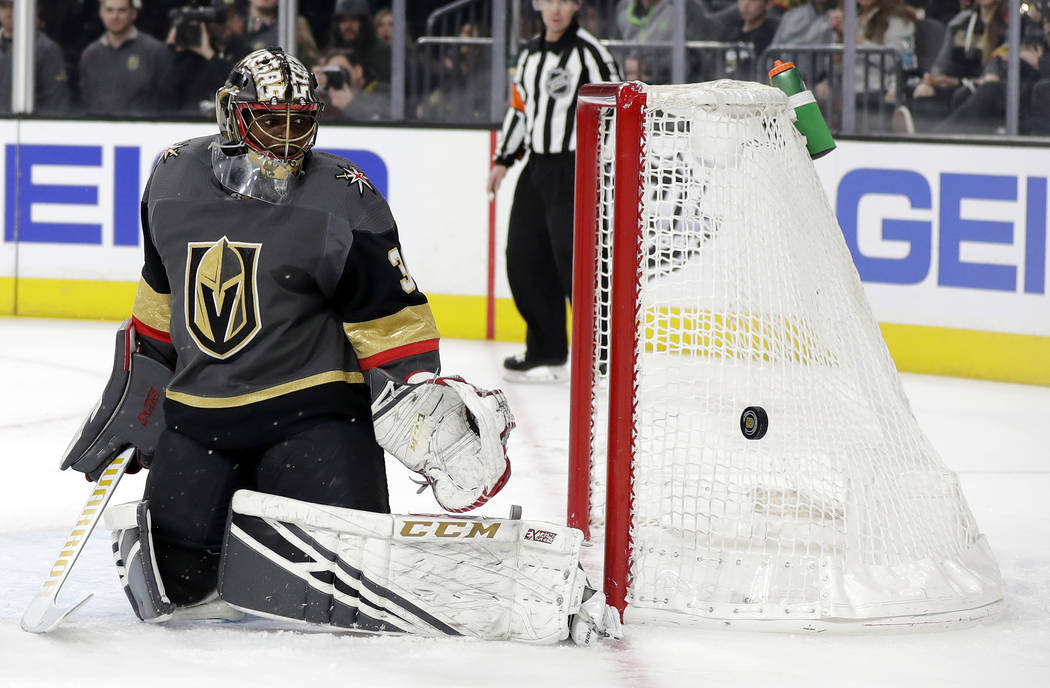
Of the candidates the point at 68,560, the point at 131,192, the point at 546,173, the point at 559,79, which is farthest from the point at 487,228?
the point at 68,560

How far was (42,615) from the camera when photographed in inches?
92.7

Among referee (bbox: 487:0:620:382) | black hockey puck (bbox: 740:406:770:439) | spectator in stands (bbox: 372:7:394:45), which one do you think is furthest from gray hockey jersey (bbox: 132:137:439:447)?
spectator in stands (bbox: 372:7:394:45)

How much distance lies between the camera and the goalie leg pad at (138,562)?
2373 millimetres

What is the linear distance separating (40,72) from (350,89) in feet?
4.07

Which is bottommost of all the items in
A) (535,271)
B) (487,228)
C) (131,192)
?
(535,271)

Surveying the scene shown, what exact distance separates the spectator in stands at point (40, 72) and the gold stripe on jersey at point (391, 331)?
4.48 metres

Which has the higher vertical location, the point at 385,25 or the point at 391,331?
the point at 385,25

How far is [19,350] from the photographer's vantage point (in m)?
5.48

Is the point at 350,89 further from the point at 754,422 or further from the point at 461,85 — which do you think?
the point at 754,422

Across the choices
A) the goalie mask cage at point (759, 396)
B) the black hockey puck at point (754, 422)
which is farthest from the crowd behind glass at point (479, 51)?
the black hockey puck at point (754, 422)

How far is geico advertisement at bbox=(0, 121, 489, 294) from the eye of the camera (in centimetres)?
602

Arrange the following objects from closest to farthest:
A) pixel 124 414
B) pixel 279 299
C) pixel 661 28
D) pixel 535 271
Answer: pixel 279 299 → pixel 124 414 → pixel 535 271 → pixel 661 28

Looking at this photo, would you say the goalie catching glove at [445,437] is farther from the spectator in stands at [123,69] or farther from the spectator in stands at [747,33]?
the spectator in stands at [123,69]

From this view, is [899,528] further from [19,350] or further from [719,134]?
[19,350]
